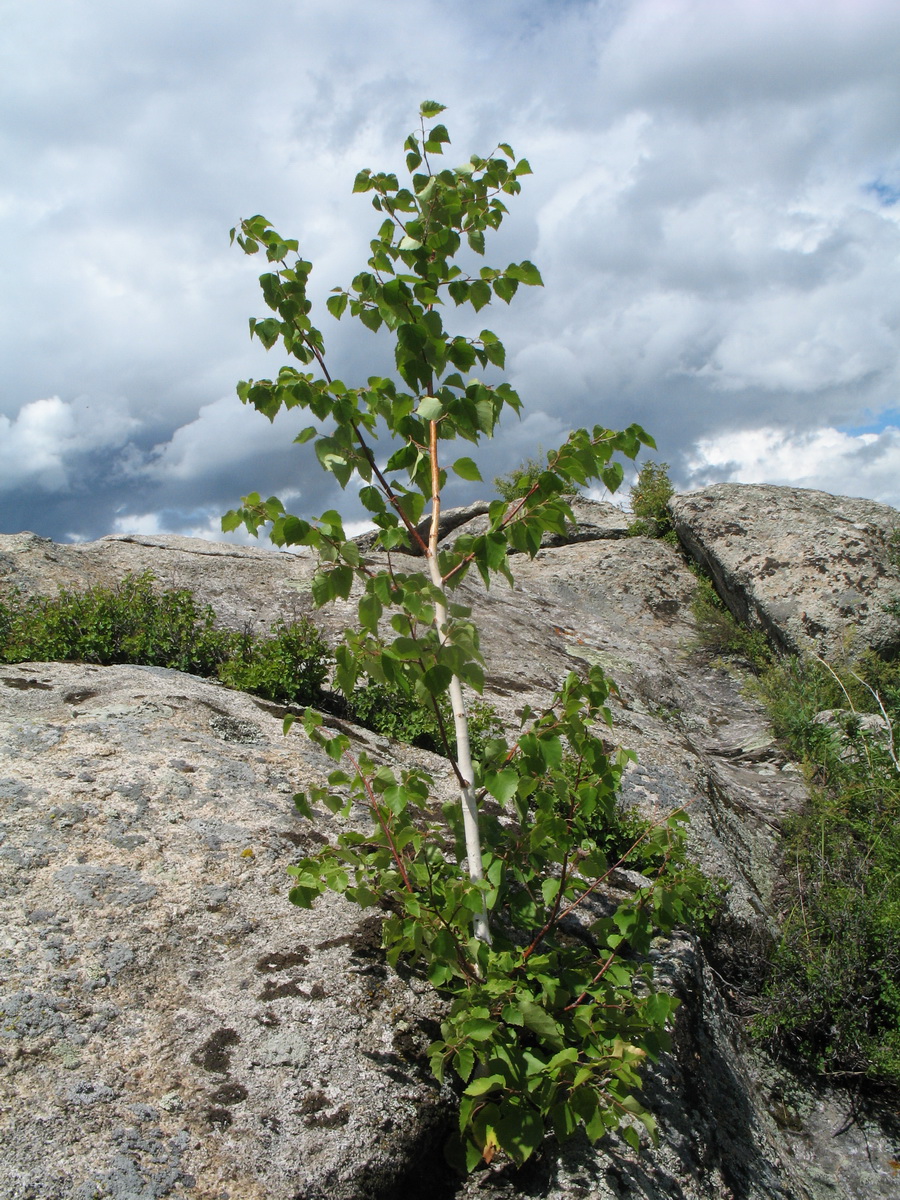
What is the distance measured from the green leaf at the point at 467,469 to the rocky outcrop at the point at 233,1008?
218 cm

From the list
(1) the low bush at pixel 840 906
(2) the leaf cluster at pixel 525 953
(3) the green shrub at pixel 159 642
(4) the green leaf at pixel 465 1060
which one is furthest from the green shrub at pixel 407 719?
(4) the green leaf at pixel 465 1060

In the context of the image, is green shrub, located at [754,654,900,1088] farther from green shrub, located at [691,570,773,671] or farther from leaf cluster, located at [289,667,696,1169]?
green shrub, located at [691,570,773,671]

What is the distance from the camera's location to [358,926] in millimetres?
3471

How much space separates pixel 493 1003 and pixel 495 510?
1662 mm

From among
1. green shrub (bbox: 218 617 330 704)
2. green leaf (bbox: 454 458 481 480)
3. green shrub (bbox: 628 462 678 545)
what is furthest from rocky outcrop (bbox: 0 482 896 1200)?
green shrub (bbox: 628 462 678 545)

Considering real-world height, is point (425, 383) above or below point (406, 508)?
above

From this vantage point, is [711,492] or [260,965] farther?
[711,492]

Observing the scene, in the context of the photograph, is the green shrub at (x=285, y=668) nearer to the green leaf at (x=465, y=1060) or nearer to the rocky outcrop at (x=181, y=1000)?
the rocky outcrop at (x=181, y=1000)

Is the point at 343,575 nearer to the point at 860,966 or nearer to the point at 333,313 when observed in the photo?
the point at 333,313

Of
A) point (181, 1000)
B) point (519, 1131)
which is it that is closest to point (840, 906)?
point (519, 1131)

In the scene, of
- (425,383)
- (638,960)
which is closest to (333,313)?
(425,383)

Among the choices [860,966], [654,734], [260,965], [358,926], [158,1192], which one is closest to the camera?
[158,1192]

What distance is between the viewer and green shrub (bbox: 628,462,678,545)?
1391 centimetres

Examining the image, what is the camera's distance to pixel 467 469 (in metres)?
2.56
